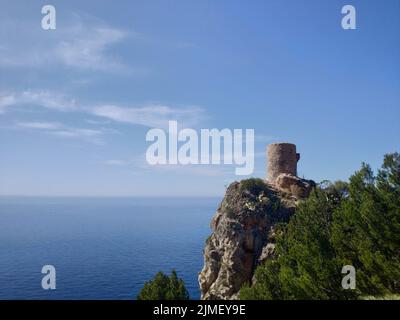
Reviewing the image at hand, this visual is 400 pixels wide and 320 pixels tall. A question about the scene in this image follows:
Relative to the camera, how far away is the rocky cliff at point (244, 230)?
1673 inches

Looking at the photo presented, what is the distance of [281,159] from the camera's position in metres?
49.7

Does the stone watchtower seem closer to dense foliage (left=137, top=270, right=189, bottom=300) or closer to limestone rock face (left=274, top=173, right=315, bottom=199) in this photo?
limestone rock face (left=274, top=173, right=315, bottom=199)

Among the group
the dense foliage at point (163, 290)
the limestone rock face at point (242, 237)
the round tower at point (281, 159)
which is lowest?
the dense foliage at point (163, 290)

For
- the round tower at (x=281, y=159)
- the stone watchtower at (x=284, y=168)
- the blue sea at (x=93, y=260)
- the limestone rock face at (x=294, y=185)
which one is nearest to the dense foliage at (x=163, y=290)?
the limestone rock face at (x=294, y=185)

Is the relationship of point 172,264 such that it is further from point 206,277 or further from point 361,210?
point 361,210

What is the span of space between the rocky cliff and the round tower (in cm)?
215

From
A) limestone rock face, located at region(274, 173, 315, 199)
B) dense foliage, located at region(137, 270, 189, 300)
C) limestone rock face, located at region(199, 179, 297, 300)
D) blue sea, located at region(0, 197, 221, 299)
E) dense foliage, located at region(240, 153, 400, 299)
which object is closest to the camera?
dense foliage, located at region(240, 153, 400, 299)

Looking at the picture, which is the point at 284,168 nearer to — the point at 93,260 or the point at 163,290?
the point at 163,290

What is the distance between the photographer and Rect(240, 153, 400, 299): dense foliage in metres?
24.8

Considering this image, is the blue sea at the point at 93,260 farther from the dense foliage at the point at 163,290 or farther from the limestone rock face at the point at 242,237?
the dense foliage at the point at 163,290

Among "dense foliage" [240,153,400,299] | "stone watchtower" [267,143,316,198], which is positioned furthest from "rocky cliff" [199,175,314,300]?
"dense foliage" [240,153,400,299]

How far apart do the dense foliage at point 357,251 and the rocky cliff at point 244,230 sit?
11.9 meters
